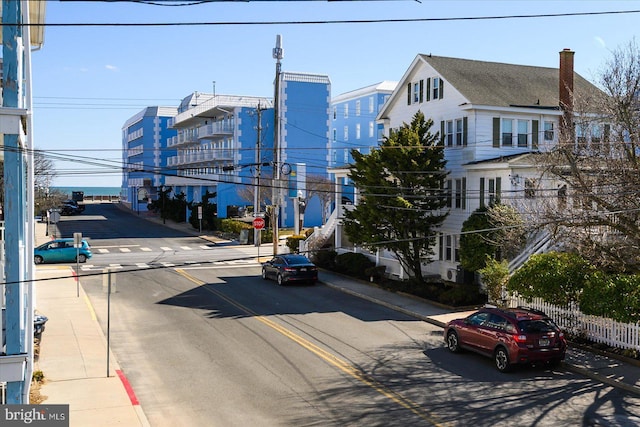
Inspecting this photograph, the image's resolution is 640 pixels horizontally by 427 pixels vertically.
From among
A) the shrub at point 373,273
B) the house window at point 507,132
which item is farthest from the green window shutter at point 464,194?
the shrub at point 373,273

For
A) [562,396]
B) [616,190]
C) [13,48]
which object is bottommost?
[562,396]

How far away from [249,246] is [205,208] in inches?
617

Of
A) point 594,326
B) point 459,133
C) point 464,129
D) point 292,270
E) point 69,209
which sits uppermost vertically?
point 464,129

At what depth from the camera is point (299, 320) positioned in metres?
23.9

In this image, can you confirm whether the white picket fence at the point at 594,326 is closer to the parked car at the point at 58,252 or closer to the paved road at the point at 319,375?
the paved road at the point at 319,375

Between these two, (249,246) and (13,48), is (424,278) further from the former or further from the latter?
(13,48)

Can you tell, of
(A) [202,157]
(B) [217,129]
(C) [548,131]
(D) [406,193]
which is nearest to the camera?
(D) [406,193]

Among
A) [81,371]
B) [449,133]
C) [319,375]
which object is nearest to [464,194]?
[449,133]

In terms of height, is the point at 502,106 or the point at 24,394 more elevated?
the point at 502,106

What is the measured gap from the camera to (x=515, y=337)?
55.5 ft

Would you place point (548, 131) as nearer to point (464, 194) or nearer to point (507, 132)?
point (507, 132)

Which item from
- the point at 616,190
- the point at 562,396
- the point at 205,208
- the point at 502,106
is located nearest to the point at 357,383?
the point at 562,396

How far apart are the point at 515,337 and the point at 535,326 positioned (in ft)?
2.45

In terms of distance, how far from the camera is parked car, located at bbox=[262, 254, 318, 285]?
32.3 metres
